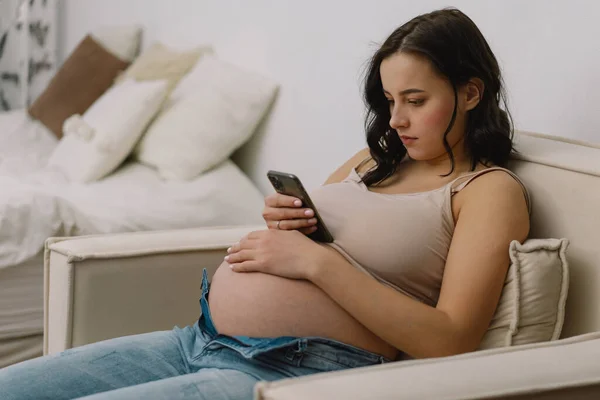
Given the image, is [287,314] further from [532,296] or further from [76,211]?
[76,211]

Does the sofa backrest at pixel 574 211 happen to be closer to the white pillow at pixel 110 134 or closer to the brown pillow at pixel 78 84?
the white pillow at pixel 110 134

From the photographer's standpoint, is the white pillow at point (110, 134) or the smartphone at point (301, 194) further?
the white pillow at point (110, 134)

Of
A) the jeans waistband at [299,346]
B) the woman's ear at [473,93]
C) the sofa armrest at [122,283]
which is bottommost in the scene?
the sofa armrest at [122,283]

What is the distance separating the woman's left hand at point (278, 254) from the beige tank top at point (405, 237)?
0.08m

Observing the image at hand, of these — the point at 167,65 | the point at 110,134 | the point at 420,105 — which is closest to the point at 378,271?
the point at 420,105

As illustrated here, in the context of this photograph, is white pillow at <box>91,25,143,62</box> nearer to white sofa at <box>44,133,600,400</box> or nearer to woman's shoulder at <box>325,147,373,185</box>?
white sofa at <box>44,133,600,400</box>

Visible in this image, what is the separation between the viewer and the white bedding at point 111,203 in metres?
2.33

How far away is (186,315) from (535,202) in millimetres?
757

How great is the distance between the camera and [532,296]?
→ 53.3 inches

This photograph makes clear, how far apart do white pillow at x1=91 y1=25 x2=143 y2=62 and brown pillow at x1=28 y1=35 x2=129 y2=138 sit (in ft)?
0.18

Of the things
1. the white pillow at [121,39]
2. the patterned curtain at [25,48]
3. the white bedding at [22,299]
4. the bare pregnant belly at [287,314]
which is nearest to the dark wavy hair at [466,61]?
the bare pregnant belly at [287,314]

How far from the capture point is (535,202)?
1.49 metres

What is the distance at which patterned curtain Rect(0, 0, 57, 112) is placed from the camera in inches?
181

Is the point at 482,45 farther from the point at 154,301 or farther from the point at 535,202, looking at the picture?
the point at 154,301
